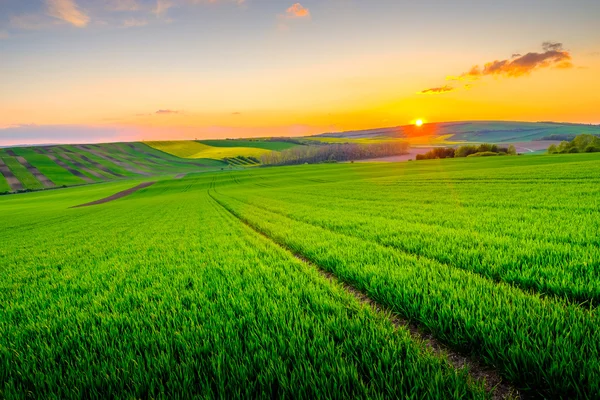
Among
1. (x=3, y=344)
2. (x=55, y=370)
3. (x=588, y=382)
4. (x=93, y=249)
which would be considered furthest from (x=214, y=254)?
(x=588, y=382)

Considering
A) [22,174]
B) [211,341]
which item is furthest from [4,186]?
[211,341]

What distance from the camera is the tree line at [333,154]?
15412 cm

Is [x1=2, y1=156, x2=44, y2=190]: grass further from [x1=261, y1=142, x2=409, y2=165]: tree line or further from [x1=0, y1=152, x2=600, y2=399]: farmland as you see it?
[x1=0, y1=152, x2=600, y2=399]: farmland

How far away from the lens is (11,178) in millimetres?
101125

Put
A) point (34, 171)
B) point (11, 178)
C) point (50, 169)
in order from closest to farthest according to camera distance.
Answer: point (11, 178) < point (34, 171) < point (50, 169)

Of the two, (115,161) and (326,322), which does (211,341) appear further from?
(115,161)

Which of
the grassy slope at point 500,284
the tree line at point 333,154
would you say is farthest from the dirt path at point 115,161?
the grassy slope at point 500,284

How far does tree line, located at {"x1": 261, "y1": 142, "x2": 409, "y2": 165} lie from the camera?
15412cm

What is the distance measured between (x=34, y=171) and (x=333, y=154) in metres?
137

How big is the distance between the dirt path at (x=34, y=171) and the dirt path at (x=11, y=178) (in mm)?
5639

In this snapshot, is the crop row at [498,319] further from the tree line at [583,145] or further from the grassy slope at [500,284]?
the tree line at [583,145]

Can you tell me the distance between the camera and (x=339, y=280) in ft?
18.6

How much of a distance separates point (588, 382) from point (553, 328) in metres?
0.93

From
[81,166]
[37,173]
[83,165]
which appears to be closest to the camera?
[37,173]
